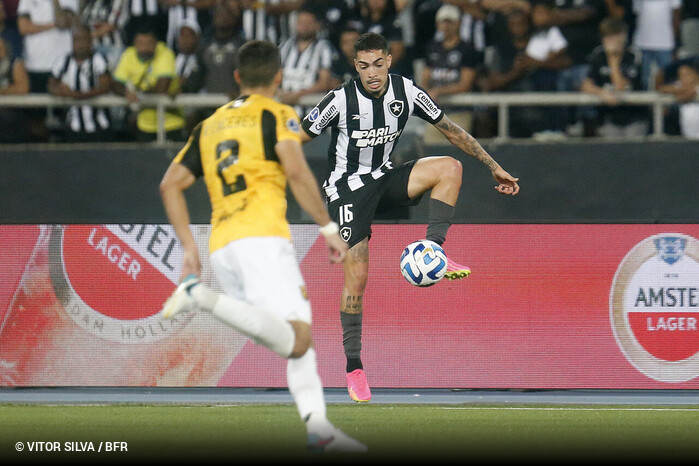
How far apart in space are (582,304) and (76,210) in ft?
15.3

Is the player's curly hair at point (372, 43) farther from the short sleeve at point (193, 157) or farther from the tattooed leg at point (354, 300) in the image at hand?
the short sleeve at point (193, 157)

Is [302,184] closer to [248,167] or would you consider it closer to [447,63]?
[248,167]

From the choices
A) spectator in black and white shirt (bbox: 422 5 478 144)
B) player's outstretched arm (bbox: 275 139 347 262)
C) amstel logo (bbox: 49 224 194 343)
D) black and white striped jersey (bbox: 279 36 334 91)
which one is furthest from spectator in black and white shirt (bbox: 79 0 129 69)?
player's outstretched arm (bbox: 275 139 347 262)

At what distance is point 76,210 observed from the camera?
10625 millimetres

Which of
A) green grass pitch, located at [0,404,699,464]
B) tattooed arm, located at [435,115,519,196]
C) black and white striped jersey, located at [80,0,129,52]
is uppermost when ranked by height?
black and white striped jersey, located at [80,0,129,52]

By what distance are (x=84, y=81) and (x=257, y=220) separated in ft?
20.8

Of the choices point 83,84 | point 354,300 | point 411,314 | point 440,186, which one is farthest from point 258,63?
point 83,84

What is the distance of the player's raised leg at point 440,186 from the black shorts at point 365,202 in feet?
0.51

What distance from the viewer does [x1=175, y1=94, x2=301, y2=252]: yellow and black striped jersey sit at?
19.1 feet

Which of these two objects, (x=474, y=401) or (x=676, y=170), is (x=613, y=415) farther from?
(x=676, y=170)

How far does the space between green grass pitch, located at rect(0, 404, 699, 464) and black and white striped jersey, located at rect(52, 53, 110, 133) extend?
3.72 m

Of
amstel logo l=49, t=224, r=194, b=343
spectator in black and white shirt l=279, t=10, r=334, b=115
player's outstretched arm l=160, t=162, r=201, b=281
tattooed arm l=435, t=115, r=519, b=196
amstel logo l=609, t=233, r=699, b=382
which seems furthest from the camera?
spectator in black and white shirt l=279, t=10, r=334, b=115

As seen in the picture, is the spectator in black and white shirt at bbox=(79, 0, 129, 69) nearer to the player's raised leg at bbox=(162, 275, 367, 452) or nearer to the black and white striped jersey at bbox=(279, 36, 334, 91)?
the black and white striped jersey at bbox=(279, 36, 334, 91)

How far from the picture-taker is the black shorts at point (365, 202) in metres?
8.41
